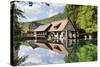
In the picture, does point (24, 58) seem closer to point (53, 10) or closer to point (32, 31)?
point (32, 31)

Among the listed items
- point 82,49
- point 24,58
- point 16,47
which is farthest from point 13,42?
point 82,49

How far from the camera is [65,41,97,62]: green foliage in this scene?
6.62 feet

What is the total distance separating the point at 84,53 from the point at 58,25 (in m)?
0.39

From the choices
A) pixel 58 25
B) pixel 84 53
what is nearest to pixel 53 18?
pixel 58 25

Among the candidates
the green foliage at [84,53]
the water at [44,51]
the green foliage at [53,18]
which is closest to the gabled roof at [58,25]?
the green foliage at [53,18]

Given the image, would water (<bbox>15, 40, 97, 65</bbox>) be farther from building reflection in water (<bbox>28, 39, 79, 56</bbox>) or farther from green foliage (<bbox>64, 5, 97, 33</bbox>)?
green foliage (<bbox>64, 5, 97, 33</bbox>)

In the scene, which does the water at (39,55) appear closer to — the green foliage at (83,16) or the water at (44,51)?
the water at (44,51)

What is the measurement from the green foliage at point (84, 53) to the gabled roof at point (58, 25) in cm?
27

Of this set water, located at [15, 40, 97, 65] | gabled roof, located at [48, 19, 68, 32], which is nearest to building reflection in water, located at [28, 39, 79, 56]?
water, located at [15, 40, 97, 65]

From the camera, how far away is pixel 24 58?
185cm

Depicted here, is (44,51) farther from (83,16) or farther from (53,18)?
(83,16)

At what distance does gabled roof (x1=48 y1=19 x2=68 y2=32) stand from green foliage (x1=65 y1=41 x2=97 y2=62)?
10.5 inches

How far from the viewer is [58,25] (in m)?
1.96
